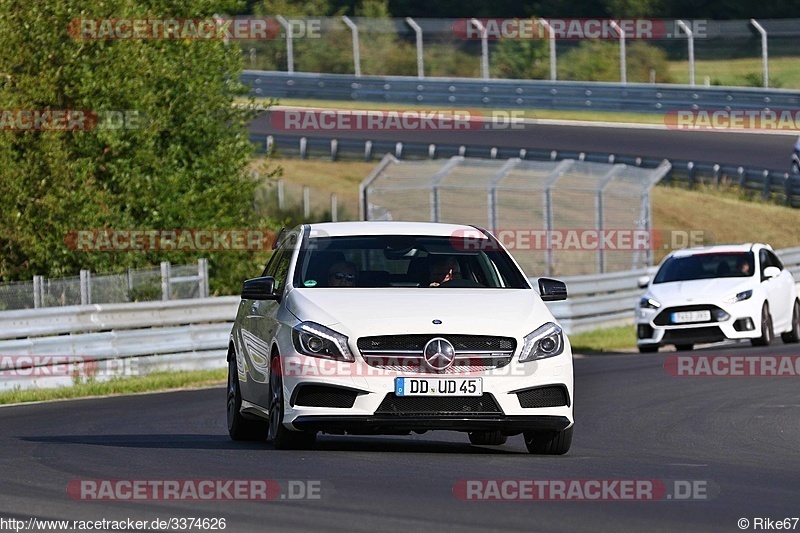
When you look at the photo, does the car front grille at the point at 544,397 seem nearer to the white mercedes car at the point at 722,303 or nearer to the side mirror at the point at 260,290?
the side mirror at the point at 260,290

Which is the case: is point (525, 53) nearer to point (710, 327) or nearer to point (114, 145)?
point (114, 145)

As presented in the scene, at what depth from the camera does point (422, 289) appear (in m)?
11.2

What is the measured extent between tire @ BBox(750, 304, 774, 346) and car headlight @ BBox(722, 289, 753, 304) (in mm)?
279

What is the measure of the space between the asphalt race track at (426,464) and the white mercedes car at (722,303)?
596cm

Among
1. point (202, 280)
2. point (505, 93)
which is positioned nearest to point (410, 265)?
point (202, 280)

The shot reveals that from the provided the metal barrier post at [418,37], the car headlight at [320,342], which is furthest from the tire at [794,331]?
the metal barrier post at [418,37]

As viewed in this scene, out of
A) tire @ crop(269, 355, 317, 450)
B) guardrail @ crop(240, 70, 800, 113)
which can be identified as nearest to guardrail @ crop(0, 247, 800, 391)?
tire @ crop(269, 355, 317, 450)

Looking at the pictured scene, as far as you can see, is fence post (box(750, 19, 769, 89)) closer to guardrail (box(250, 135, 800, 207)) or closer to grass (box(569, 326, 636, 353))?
guardrail (box(250, 135, 800, 207))

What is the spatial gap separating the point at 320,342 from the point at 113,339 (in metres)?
9.80

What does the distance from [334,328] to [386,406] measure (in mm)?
603

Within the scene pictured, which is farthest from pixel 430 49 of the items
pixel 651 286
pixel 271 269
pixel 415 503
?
pixel 415 503

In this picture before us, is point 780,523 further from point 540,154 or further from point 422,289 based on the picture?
point 540,154

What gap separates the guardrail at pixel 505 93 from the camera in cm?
4116

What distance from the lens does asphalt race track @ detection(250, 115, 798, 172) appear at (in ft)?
130
